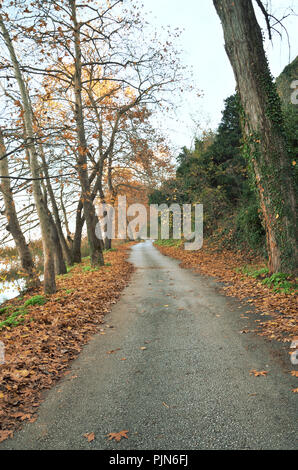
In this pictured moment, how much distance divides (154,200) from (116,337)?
2563 centimetres

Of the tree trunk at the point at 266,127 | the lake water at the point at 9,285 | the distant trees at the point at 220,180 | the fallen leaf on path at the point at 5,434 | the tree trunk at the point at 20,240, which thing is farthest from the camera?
the distant trees at the point at 220,180

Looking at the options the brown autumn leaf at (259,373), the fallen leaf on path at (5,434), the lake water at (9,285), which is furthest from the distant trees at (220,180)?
the fallen leaf on path at (5,434)

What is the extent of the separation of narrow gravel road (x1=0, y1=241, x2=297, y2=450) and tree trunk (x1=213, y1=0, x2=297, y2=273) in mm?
3143

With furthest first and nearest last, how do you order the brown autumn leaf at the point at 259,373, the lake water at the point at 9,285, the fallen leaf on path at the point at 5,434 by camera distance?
the lake water at the point at 9,285 < the brown autumn leaf at the point at 259,373 < the fallen leaf on path at the point at 5,434

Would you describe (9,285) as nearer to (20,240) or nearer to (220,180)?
(20,240)

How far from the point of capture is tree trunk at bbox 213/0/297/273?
7797 mm

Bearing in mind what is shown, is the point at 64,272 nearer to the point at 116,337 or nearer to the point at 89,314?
the point at 89,314

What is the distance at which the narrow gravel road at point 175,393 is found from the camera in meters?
2.70

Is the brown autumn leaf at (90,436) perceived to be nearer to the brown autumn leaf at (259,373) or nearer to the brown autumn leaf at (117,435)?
the brown autumn leaf at (117,435)

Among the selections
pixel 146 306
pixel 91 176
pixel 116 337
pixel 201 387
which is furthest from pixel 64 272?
pixel 201 387

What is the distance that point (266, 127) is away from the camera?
315 inches

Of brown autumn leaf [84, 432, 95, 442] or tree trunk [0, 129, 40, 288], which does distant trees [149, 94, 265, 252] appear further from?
brown autumn leaf [84, 432, 95, 442]

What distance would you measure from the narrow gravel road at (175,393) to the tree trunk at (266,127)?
3143 millimetres

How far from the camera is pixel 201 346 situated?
4.77 m
